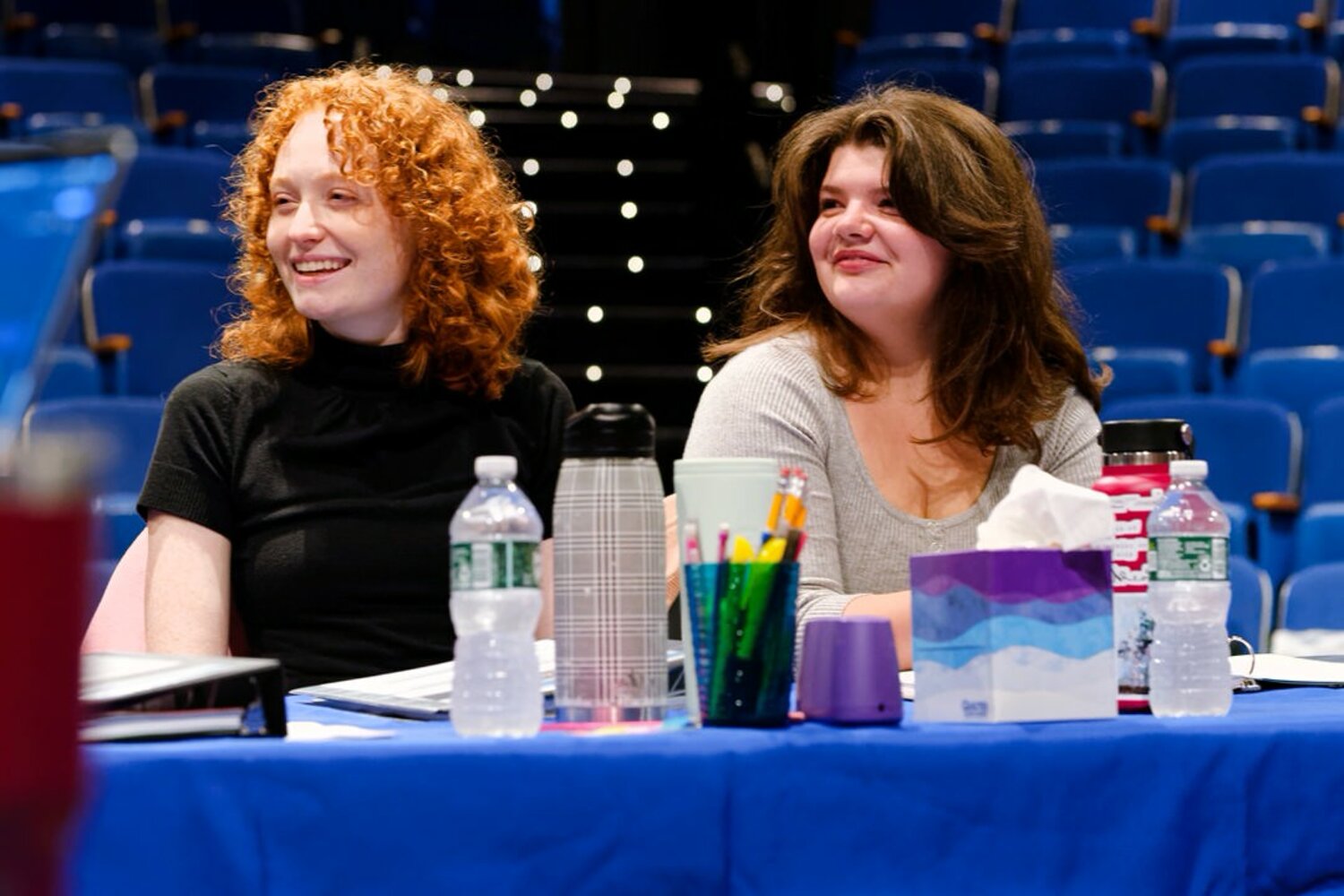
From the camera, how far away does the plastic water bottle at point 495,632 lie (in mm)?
1052

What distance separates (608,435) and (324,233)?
0.68m

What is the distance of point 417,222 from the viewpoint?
5.83 feet

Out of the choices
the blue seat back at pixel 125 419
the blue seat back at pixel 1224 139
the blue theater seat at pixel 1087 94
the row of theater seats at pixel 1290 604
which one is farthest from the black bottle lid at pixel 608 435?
the blue theater seat at pixel 1087 94

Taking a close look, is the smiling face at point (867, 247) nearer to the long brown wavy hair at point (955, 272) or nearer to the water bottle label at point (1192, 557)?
the long brown wavy hair at point (955, 272)

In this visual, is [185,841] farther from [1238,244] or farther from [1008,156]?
[1238,244]

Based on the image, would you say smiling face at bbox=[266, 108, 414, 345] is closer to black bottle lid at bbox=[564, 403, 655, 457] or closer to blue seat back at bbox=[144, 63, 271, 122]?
black bottle lid at bbox=[564, 403, 655, 457]

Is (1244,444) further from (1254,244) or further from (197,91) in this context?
(197,91)

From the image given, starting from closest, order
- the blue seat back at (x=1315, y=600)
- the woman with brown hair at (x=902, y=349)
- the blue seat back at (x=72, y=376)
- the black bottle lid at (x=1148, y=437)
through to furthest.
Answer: the black bottle lid at (x=1148, y=437) → the woman with brown hair at (x=902, y=349) → the blue seat back at (x=1315, y=600) → the blue seat back at (x=72, y=376)

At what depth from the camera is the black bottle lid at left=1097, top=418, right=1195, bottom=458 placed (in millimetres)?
1326

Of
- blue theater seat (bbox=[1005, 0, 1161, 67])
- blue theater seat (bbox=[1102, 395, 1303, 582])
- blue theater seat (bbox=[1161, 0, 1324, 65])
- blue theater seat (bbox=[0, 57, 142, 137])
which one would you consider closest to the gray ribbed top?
blue theater seat (bbox=[1102, 395, 1303, 582])

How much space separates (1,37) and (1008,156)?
5.82 meters

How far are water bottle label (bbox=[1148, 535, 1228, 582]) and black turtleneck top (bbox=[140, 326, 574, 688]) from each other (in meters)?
0.80

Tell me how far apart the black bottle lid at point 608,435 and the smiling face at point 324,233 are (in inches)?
25.4

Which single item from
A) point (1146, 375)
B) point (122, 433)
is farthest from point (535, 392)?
point (1146, 375)
